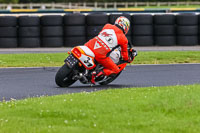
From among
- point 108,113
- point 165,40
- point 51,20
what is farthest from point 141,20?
point 108,113

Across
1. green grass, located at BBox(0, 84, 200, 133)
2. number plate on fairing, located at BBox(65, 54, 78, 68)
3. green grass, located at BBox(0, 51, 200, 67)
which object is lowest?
green grass, located at BBox(0, 51, 200, 67)

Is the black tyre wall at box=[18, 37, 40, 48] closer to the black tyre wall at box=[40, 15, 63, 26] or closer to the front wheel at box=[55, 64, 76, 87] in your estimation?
the black tyre wall at box=[40, 15, 63, 26]

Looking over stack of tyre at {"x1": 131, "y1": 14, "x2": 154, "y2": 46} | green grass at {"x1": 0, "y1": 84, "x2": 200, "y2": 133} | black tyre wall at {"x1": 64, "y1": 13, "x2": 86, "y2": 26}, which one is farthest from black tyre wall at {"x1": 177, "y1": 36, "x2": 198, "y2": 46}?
green grass at {"x1": 0, "y1": 84, "x2": 200, "y2": 133}

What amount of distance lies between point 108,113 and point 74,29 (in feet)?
44.3

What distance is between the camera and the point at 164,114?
8.10 m

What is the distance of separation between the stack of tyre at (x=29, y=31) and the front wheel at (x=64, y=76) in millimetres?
9516

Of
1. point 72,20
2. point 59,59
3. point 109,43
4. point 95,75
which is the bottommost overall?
point 59,59

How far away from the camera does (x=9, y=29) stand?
2112 centimetres

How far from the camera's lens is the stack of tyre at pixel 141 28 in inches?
847

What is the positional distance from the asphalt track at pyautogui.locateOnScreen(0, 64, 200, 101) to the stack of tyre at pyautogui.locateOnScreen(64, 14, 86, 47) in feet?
18.3

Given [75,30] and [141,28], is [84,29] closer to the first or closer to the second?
[75,30]

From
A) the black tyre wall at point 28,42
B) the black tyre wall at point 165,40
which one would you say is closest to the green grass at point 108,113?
the black tyre wall at point 28,42

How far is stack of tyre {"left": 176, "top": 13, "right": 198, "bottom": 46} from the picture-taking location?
70.9 feet

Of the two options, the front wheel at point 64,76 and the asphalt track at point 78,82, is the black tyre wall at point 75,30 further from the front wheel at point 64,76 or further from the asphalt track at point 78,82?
the front wheel at point 64,76
